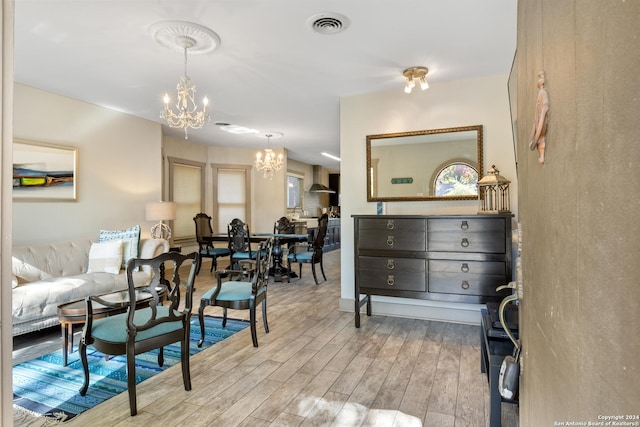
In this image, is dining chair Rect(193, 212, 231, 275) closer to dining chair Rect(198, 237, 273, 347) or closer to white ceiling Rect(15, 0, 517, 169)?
white ceiling Rect(15, 0, 517, 169)

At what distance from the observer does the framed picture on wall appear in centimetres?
388

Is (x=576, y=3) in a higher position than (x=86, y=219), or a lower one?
higher

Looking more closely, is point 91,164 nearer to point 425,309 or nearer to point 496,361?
point 425,309

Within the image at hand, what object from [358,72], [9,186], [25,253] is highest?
[358,72]

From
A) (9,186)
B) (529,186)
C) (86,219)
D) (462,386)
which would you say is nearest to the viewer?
(9,186)

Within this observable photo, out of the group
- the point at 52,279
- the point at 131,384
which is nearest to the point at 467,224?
the point at 131,384

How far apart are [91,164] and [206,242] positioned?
233cm

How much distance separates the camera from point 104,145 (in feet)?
15.6

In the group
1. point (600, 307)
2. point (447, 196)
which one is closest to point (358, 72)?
point (447, 196)

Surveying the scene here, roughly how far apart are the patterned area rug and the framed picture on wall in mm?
2175

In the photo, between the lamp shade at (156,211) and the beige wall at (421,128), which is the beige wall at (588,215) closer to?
the beige wall at (421,128)

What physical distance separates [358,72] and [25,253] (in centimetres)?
394

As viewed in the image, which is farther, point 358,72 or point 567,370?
point 358,72

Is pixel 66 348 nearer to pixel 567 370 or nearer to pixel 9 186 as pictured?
pixel 9 186
